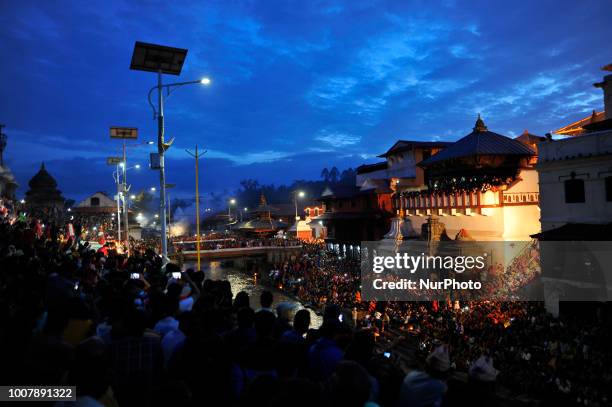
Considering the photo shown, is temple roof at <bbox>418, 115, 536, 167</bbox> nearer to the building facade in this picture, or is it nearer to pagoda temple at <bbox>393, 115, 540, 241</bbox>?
pagoda temple at <bbox>393, 115, 540, 241</bbox>

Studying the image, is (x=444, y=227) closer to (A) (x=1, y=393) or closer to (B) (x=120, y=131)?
(B) (x=120, y=131)

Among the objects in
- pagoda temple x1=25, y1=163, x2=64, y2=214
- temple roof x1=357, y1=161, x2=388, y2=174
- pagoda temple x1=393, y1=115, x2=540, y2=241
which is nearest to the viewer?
pagoda temple x1=393, y1=115, x2=540, y2=241

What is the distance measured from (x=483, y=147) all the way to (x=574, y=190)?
839 centimetres

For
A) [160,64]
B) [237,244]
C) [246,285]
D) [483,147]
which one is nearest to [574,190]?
[483,147]

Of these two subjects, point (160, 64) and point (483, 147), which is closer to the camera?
point (160, 64)

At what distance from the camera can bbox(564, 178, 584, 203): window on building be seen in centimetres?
1900

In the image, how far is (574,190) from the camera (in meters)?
19.3

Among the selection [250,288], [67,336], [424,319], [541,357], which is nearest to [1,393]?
[67,336]

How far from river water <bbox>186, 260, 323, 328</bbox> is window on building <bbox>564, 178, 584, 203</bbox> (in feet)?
55.2

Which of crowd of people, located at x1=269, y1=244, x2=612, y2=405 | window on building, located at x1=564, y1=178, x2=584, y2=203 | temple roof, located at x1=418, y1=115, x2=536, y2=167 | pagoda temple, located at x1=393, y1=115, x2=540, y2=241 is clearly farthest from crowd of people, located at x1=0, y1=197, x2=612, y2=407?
temple roof, located at x1=418, y1=115, x2=536, y2=167

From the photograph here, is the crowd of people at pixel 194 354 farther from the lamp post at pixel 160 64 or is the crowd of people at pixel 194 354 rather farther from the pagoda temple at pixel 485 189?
the pagoda temple at pixel 485 189

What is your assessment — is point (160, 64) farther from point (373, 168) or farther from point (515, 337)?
point (373, 168)

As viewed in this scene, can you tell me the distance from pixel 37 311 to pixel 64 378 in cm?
195

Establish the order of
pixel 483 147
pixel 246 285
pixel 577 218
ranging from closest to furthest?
pixel 577 218 < pixel 483 147 < pixel 246 285
